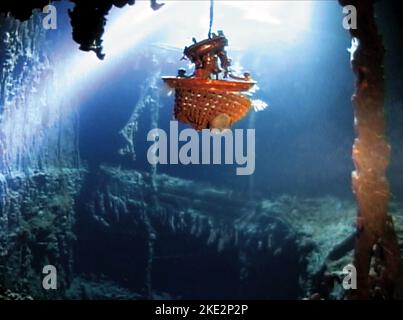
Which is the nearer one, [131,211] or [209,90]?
[209,90]

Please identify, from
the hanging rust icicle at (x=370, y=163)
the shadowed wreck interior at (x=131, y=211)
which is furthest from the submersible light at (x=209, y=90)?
A: the shadowed wreck interior at (x=131, y=211)

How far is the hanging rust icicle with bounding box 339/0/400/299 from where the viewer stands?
2352mm

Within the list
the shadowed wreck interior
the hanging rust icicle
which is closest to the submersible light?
the hanging rust icicle

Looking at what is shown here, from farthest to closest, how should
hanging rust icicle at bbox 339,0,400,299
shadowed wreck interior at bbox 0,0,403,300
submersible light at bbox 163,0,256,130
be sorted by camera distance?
shadowed wreck interior at bbox 0,0,403,300, hanging rust icicle at bbox 339,0,400,299, submersible light at bbox 163,0,256,130

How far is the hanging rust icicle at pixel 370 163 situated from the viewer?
235 cm

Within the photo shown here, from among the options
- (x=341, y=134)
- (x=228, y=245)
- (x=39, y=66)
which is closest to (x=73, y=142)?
(x=39, y=66)

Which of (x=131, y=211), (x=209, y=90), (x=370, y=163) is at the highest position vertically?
(x=209, y=90)

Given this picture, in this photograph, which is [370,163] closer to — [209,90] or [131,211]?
[209,90]

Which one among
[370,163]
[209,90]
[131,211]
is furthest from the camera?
[131,211]

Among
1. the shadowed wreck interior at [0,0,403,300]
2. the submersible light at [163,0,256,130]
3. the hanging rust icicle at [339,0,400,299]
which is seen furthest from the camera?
the shadowed wreck interior at [0,0,403,300]

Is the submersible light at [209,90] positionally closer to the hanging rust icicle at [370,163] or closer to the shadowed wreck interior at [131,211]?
the hanging rust icicle at [370,163]

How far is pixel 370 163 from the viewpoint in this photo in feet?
7.95

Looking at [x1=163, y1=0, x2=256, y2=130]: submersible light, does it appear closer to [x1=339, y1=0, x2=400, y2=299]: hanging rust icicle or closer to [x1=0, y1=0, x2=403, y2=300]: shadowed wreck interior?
[x1=339, y1=0, x2=400, y2=299]: hanging rust icicle

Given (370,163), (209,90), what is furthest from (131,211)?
(209,90)
